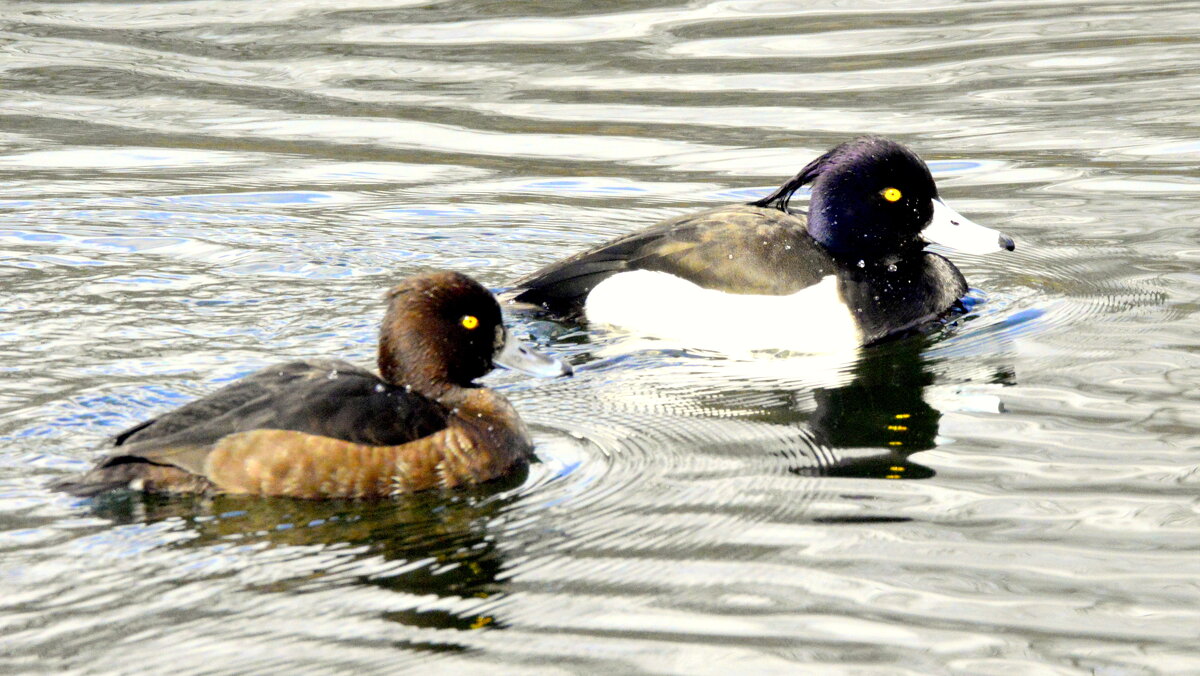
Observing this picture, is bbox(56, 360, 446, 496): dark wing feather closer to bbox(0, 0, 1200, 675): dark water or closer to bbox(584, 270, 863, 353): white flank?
bbox(0, 0, 1200, 675): dark water

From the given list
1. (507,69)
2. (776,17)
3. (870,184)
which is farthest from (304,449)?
(776,17)

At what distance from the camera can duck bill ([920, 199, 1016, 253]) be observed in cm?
825

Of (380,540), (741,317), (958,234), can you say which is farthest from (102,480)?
(958,234)

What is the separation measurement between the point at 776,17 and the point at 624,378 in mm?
7581

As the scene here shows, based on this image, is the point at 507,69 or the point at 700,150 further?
the point at 507,69

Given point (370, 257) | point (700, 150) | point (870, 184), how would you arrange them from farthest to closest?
point (700, 150)
point (370, 257)
point (870, 184)

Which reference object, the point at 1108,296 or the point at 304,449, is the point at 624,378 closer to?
the point at 304,449

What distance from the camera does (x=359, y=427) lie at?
571 centimetres

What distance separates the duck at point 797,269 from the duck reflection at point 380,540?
230 centimetres

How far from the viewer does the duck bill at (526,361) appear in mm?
6348

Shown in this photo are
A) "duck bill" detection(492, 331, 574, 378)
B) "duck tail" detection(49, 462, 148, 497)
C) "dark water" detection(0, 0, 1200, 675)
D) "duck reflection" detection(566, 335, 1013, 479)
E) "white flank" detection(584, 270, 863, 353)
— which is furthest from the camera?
"white flank" detection(584, 270, 863, 353)

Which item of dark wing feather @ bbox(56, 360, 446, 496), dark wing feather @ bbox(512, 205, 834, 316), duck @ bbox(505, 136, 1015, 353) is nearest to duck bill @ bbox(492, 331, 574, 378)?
dark wing feather @ bbox(56, 360, 446, 496)

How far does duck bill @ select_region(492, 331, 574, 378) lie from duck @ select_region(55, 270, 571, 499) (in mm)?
96

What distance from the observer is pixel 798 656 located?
450cm
